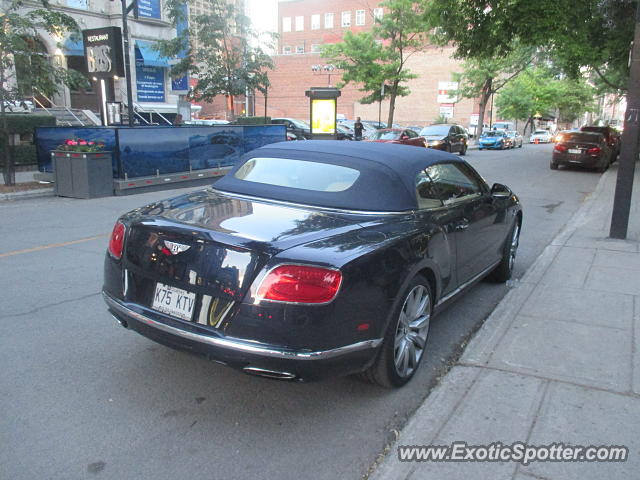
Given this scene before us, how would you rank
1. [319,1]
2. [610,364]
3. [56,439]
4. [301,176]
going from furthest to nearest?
[319,1], [301,176], [610,364], [56,439]

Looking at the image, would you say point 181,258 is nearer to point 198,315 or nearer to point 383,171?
point 198,315

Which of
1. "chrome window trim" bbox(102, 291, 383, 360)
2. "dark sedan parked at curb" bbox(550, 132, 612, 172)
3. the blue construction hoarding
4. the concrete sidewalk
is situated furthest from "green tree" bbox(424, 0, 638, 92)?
"chrome window trim" bbox(102, 291, 383, 360)

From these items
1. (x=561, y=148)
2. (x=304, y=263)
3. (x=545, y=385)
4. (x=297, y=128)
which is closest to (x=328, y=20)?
(x=297, y=128)

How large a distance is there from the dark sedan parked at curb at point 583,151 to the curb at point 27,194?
57.2 feet

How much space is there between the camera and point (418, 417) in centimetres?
318

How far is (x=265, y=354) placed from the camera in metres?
2.90

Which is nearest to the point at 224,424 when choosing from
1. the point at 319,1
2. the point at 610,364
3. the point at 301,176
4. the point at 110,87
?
the point at 301,176

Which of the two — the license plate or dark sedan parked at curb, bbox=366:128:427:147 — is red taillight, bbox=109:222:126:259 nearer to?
Answer: the license plate

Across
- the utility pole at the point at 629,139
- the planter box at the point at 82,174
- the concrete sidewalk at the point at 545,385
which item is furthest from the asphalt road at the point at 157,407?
the planter box at the point at 82,174

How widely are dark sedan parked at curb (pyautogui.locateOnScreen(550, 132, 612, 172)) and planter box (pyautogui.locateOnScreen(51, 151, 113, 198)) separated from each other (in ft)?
53.5

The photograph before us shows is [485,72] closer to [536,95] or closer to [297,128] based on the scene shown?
[297,128]

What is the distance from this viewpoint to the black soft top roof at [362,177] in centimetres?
389

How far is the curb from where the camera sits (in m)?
11.9

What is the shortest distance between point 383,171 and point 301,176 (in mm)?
644
